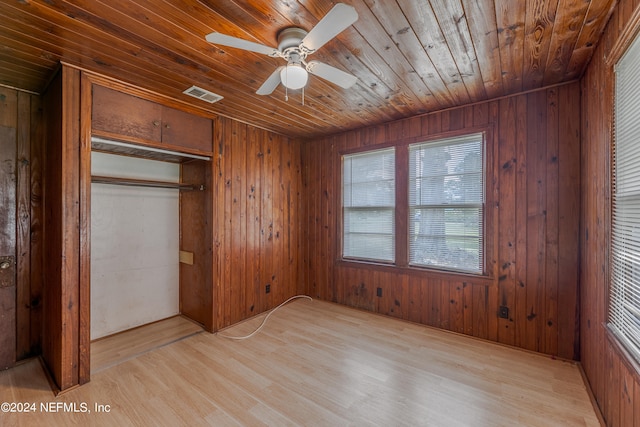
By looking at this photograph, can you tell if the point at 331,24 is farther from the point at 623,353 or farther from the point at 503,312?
the point at 503,312

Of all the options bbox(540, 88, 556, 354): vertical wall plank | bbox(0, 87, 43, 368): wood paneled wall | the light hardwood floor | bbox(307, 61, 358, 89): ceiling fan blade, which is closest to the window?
bbox(540, 88, 556, 354): vertical wall plank

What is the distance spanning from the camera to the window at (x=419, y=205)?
2926 mm

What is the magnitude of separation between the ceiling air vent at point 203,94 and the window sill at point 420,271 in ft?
8.56

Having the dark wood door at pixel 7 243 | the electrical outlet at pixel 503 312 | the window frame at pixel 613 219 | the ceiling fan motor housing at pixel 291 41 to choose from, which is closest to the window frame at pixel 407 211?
the electrical outlet at pixel 503 312

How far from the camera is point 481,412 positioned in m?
1.82

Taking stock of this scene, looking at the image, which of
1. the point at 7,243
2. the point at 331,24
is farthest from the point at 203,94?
the point at 7,243

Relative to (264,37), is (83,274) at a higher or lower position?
lower

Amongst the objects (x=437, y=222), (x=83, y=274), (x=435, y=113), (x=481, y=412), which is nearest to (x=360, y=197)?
(x=437, y=222)

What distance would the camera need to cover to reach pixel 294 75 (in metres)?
1.62

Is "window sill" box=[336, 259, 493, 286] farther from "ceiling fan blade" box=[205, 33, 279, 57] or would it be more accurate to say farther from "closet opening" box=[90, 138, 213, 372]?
"ceiling fan blade" box=[205, 33, 279, 57]

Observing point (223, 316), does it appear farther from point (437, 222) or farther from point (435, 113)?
point (435, 113)

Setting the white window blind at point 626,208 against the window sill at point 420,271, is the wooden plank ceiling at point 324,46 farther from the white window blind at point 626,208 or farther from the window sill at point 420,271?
the window sill at point 420,271

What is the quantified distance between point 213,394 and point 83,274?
1393 millimetres

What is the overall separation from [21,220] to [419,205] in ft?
13.2
